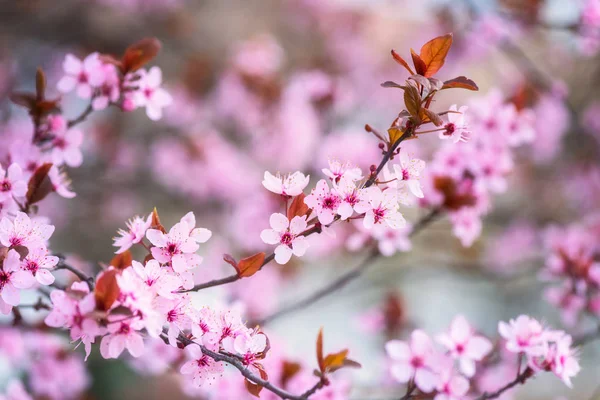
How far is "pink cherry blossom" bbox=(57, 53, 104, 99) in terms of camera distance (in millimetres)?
1262

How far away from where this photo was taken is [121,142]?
3.09m

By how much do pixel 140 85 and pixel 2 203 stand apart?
420mm

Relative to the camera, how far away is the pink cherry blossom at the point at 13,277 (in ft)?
2.87

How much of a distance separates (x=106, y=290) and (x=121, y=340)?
0.29 feet

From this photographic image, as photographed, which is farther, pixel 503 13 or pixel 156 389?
pixel 156 389

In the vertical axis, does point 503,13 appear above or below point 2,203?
above

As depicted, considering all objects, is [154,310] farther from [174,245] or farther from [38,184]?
[38,184]

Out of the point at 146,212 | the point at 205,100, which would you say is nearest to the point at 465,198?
the point at 205,100

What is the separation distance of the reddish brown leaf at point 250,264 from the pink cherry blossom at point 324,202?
0.13 metres

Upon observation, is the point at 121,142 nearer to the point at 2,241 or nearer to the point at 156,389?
the point at 156,389

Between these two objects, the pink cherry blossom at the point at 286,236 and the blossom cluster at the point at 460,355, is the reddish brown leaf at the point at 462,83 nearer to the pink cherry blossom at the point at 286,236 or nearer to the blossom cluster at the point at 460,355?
the pink cherry blossom at the point at 286,236

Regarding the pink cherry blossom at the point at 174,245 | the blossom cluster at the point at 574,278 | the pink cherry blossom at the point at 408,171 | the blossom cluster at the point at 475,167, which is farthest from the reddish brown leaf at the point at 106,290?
the blossom cluster at the point at 574,278

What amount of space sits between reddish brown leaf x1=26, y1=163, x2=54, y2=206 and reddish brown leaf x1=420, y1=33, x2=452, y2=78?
0.74 meters

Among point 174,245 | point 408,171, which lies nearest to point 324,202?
point 408,171
